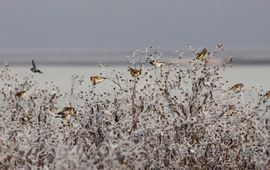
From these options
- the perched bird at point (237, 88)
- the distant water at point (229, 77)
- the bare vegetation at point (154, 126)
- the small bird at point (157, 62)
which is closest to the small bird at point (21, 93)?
the bare vegetation at point (154, 126)

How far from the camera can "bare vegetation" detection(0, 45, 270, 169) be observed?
149 inches

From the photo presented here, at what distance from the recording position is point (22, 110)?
4.75 metres

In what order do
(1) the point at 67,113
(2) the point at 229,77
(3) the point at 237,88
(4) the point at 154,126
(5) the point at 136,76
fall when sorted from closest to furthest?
(4) the point at 154,126
(1) the point at 67,113
(5) the point at 136,76
(3) the point at 237,88
(2) the point at 229,77

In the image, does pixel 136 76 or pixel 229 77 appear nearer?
pixel 136 76

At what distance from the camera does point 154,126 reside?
13.1ft

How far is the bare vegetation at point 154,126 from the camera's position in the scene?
378cm

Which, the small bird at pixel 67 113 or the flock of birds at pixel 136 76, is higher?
the flock of birds at pixel 136 76

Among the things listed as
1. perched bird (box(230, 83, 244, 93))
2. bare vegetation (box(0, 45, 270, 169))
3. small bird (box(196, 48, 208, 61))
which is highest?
small bird (box(196, 48, 208, 61))

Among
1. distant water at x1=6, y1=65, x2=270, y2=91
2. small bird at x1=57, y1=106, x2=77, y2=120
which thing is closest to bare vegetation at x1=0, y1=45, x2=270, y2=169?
small bird at x1=57, y1=106, x2=77, y2=120

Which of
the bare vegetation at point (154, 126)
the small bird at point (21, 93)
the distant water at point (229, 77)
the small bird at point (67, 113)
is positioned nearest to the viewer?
the bare vegetation at point (154, 126)

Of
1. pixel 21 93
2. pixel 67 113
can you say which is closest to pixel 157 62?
pixel 67 113

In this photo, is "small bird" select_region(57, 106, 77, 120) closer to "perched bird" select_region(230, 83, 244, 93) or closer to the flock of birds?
→ the flock of birds

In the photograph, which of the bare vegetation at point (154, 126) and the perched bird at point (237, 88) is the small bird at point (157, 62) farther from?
the perched bird at point (237, 88)

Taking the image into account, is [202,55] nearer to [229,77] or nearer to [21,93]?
[21,93]
